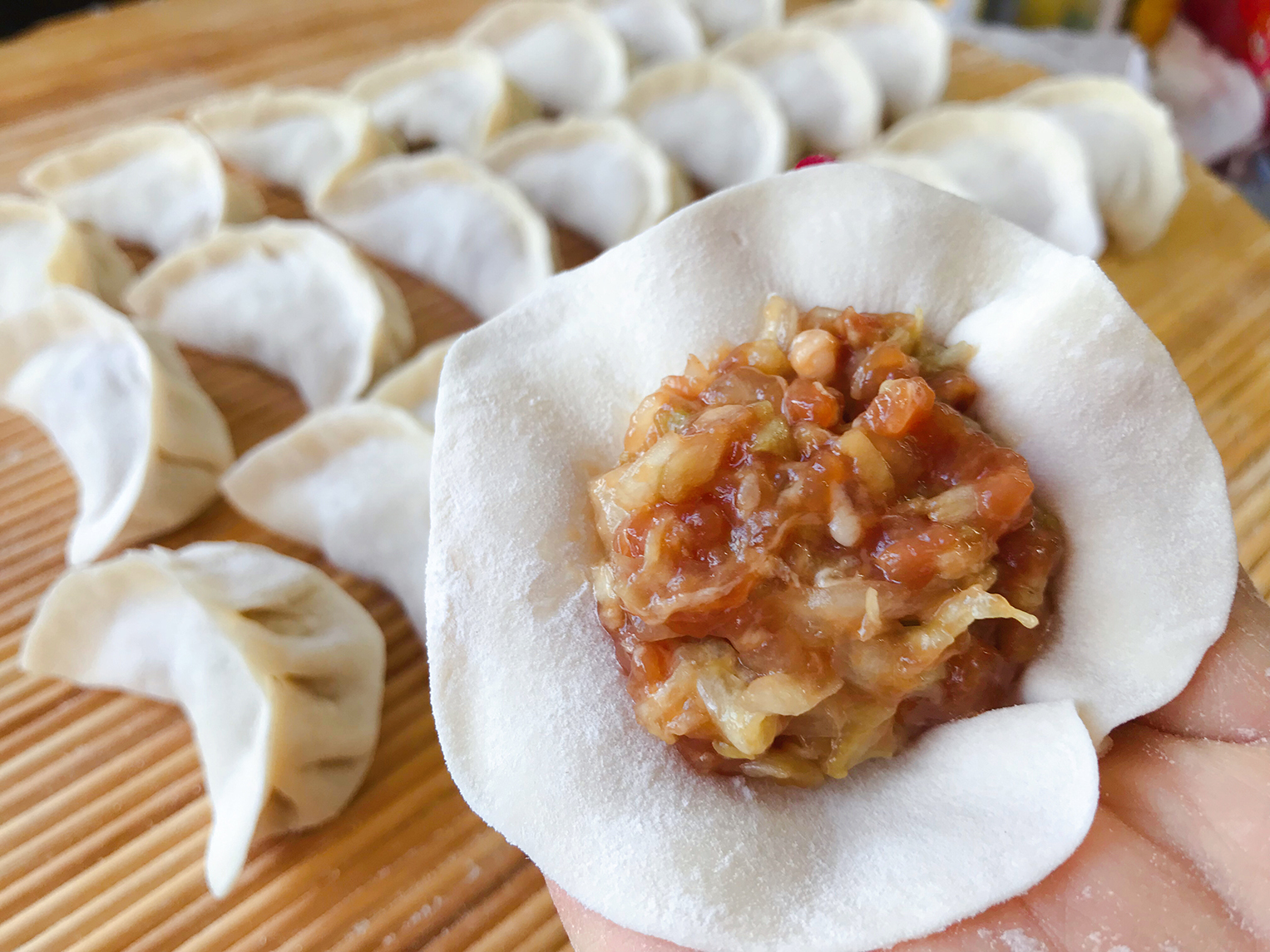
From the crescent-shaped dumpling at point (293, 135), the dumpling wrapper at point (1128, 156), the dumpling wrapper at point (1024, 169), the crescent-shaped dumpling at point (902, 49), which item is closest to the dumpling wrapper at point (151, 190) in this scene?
the crescent-shaped dumpling at point (293, 135)

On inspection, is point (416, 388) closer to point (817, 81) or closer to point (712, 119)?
point (712, 119)

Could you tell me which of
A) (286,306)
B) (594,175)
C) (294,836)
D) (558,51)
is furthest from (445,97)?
(294,836)

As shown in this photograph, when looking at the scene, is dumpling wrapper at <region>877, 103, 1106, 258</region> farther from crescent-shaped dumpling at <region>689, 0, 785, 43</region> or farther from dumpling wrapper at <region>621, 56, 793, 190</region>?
crescent-shaped dumpling at <region>689, 0, 785, 43</region>

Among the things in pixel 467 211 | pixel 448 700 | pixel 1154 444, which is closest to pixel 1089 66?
pixel 467 211

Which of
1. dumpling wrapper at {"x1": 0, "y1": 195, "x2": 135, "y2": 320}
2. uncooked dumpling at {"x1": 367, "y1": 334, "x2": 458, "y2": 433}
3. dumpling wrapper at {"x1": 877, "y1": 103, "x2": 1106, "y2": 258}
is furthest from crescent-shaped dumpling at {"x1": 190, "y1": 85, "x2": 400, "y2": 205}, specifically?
dumpling wrapper at {"x1": 877, "y1": 103, "x2": 1106, "y2": 258}

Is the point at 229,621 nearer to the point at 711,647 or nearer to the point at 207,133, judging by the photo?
the point at 711,647

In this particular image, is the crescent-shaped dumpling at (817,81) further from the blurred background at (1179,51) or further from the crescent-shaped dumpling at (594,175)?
the blurred background at (1179,51)
